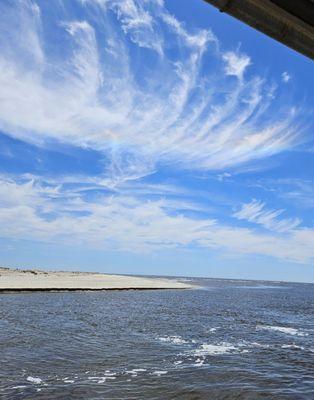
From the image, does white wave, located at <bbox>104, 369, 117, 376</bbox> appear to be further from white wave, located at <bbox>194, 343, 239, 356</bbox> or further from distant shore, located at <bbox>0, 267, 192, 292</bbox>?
distant shore, located at <bbox>0, 267, 192, 292</bbox>

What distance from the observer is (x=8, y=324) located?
27109mm

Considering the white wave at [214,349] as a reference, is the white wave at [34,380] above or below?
below

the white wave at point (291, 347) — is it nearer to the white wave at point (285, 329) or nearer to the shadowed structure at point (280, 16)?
the white wave at point (285, 329)

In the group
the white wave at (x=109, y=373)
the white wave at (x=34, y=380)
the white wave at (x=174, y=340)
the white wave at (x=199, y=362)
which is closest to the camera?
the white wave at (x=34, y=380)

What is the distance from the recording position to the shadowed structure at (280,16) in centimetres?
653

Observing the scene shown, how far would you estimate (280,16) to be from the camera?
22.6ft

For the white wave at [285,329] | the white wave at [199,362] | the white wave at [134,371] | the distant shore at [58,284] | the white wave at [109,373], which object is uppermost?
the distant shore at [58,284]

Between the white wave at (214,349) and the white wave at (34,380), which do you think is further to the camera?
the white wave at (214,349)

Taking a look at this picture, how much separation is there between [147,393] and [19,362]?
6.54 m

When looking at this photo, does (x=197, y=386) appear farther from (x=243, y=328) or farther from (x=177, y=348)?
(x=243, y=328)

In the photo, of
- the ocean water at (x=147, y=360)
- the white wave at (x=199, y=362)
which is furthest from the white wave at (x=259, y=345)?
the white wave at (x=199, y=362)

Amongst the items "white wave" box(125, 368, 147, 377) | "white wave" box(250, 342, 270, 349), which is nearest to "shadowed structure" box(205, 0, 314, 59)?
"white wave" box(125, 368, 147, 377)

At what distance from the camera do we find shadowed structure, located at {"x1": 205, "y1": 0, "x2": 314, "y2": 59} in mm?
6527

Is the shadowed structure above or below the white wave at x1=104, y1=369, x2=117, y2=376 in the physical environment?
above
